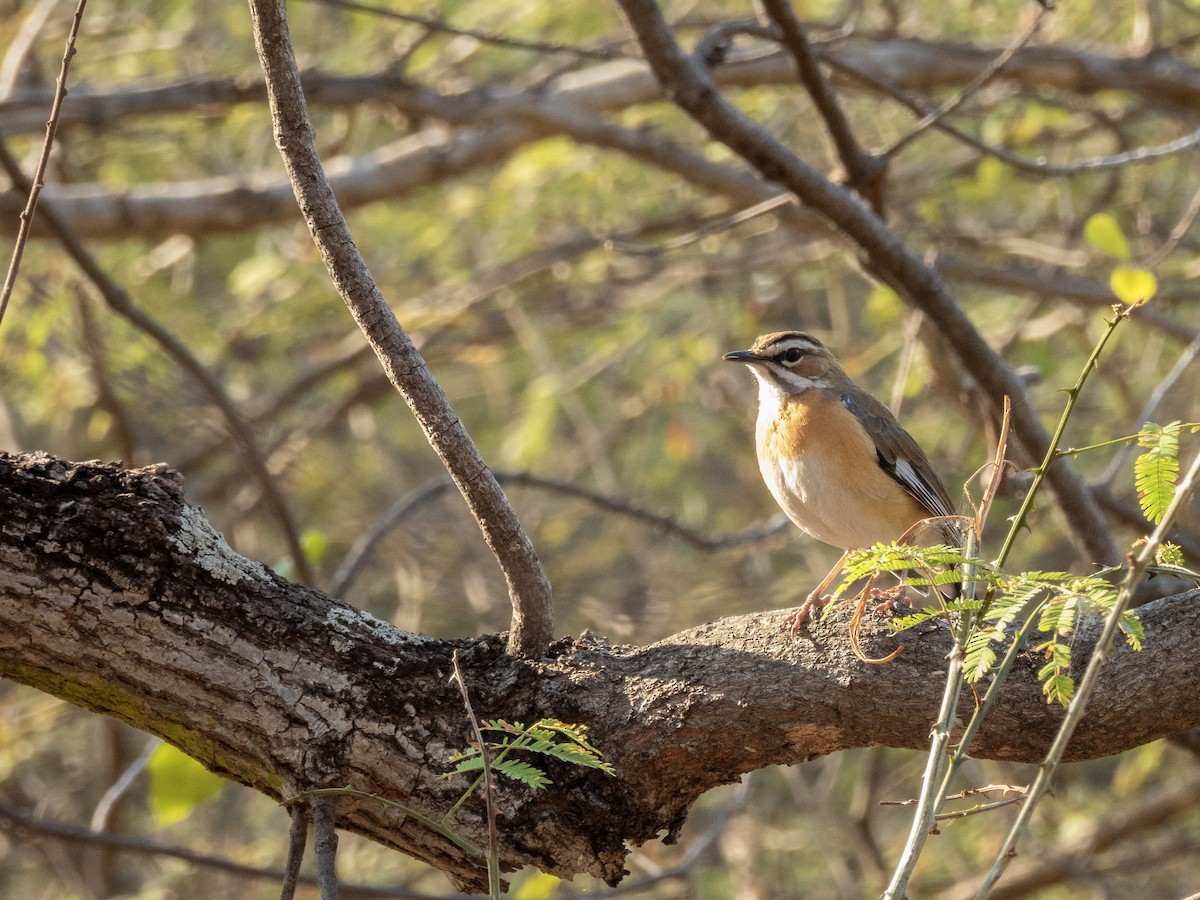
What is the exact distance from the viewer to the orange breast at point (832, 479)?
19.5 ft

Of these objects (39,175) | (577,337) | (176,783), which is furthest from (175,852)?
(577,337)

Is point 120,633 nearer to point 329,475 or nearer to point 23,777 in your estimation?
point 329,475

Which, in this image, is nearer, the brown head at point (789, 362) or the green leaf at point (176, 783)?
the green leaf at point (176, 783)

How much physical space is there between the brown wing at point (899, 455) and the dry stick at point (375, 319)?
3.08 m

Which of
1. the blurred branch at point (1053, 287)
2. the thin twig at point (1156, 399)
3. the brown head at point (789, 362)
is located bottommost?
the thin twig at point (1156, 399)

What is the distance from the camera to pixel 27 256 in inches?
396

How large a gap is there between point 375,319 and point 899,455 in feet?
12.3

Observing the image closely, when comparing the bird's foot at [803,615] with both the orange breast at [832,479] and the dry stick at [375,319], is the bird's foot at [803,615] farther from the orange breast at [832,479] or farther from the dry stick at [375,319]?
the orange breast at [832,479]

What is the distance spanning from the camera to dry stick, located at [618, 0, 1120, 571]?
5117mm

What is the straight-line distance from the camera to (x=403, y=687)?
356cm

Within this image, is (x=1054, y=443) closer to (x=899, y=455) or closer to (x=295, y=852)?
(x=295, y=852)

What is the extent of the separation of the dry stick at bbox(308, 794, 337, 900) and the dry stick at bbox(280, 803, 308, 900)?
0.13 ft

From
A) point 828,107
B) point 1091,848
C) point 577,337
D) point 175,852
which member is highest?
point 577,337

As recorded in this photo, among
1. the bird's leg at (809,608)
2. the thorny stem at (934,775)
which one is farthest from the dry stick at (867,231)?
the thorny stem at (934,775)
